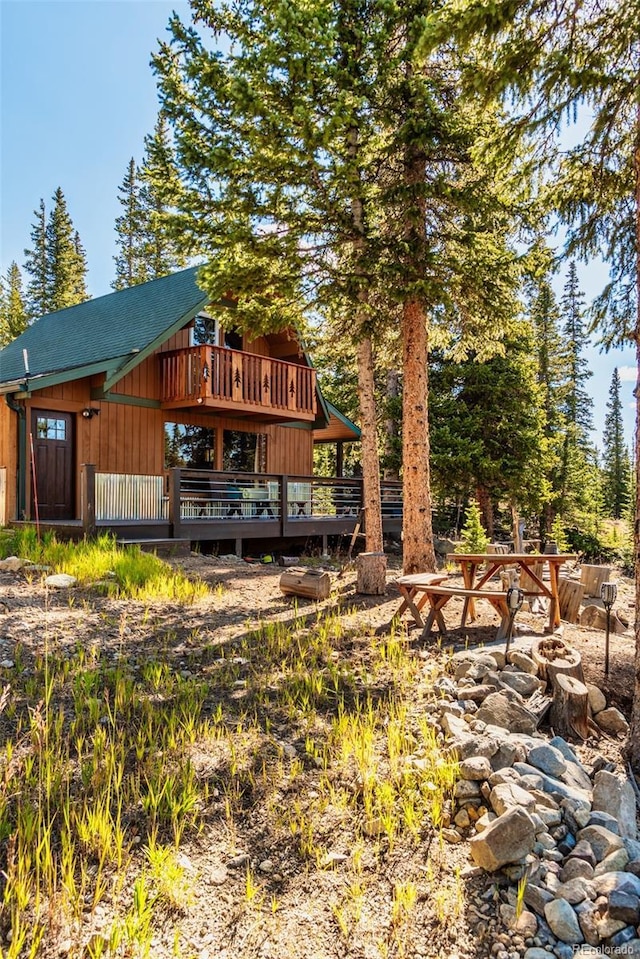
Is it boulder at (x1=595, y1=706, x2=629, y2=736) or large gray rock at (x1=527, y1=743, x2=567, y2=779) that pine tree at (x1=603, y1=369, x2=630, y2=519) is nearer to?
boulder at (x1=595, y1=706, x2=629, y2=736)

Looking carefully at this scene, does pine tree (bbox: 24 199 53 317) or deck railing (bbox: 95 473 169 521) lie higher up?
pine tree (bbox: 24 199 53 317)

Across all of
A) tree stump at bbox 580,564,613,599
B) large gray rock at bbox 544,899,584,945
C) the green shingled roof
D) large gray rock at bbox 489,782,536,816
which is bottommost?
large gray rock at bbox 544,899,584,945

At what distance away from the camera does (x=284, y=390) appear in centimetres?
1580

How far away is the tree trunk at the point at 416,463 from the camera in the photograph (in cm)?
881

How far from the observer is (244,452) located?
16.8 m

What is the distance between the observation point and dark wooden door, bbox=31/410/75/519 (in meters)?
12.6

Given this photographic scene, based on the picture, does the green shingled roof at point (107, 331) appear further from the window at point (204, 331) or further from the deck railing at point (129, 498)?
the deck railing at point (129, 498)

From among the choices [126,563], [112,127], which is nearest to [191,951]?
[126,563]

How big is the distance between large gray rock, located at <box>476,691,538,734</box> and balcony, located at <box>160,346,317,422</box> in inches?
420

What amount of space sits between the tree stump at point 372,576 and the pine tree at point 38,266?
2963 centimetres

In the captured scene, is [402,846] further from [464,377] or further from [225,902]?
[464,377]

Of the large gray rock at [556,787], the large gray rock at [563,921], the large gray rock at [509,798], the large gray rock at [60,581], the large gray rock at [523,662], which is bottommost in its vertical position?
the large gray rock at [563,921]

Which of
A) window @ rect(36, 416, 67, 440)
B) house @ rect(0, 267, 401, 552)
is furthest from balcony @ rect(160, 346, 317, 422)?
window @ rect(36, 416, 67, 440)

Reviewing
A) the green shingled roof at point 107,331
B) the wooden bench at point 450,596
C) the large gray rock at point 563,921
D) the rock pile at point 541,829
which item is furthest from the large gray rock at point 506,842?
the green shingled roof at point 107,331
